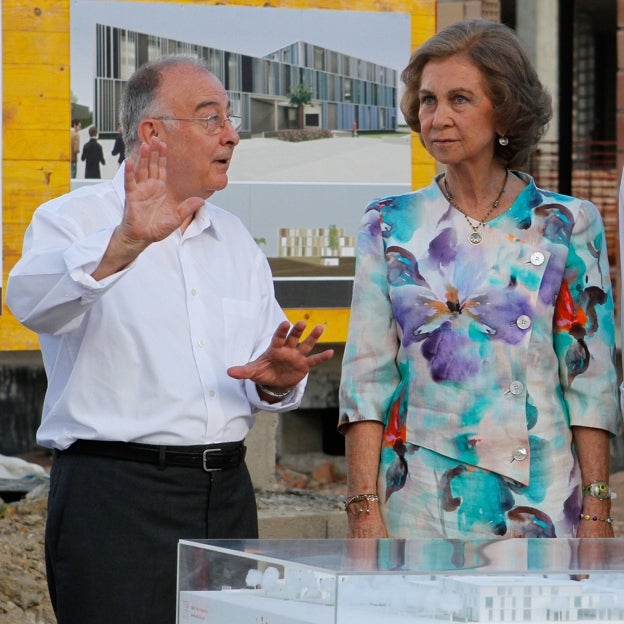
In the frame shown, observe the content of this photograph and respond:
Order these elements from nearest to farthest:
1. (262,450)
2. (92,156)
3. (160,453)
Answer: (160,453) → (92,156) → (262,450)

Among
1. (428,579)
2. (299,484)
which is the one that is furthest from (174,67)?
(299,484)

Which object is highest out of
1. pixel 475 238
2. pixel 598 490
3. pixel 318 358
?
pixel 475 238

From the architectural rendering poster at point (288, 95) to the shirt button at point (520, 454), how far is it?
3994 millimetres

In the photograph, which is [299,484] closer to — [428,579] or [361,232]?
[361,232]

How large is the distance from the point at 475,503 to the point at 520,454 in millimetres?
160

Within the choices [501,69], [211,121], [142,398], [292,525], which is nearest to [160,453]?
[142,398]

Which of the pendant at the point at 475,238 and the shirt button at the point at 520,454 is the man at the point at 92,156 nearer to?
the pendant at the point at 475,238

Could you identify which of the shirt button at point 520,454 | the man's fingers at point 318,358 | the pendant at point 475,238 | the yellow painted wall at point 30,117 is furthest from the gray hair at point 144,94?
the yellow painted wall at point 30,117

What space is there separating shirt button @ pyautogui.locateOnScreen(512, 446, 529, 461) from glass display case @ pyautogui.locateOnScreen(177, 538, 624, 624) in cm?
92

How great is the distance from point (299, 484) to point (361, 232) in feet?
18.4

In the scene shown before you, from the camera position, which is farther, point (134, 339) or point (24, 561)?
point (24, 561)

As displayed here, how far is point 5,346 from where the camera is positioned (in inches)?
273

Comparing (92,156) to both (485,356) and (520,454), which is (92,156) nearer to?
(485,356)

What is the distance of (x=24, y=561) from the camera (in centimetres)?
652
